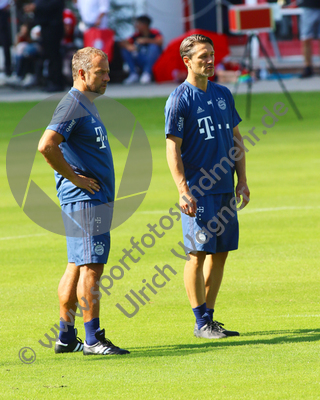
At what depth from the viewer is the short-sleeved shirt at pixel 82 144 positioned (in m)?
4.85

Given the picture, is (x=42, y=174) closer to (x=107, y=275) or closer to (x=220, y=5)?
(x=107, y=275)

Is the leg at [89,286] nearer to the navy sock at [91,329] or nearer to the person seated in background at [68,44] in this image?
the navy sock at [91,329]

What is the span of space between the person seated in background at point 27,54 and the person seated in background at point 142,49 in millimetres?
2845

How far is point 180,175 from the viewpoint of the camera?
527 centimetres

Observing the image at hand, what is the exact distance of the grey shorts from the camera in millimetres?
22016

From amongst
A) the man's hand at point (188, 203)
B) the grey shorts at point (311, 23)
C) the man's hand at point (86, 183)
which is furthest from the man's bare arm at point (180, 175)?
the grey shorts at point (311, 23)

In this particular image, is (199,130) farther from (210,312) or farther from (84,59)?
(210,312)

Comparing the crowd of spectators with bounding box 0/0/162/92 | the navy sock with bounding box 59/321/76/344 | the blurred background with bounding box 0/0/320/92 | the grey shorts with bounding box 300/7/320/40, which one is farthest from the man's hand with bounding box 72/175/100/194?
the grey shorts with bounding box 300/7/320/40

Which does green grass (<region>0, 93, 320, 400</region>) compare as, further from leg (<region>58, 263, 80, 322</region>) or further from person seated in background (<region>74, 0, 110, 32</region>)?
person seated in background (<region>74, 0, 110, 32</region>)

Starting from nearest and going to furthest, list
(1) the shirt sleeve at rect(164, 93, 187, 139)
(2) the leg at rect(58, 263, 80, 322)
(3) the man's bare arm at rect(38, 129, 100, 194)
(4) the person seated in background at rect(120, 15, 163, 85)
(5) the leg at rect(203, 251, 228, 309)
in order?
(3) the man's bare arm at rect(38, 129, 100, 194)
(2) the leg at rect(58, 263, 80, 322)
(1) the shirt sleeve at rect(164, 93, 187, 139)
(5) the leg at rect(203, 251, 228, 309)
(4) the person seated in background at rect(120, 15, 163, 85)

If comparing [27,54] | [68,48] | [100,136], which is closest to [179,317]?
[100,136]

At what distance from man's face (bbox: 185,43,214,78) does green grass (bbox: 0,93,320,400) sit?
190cm

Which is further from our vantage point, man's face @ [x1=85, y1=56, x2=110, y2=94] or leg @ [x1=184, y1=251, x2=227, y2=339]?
leg @ [x1=184, y1=251, x2=227, y2=339]

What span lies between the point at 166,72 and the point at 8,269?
18689 millimetres
